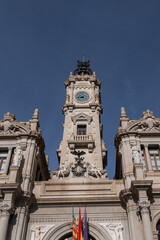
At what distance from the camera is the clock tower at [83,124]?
82.7ft

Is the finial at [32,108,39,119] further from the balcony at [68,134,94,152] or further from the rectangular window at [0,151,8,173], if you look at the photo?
the rectangular window at [0,151,8,173]

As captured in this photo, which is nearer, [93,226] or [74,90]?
[93,226]

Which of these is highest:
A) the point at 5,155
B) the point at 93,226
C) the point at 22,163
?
the point at 5,155

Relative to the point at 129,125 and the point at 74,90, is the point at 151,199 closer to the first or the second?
the point at 129,125

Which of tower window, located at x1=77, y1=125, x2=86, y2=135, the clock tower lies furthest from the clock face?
tower window, located at x1=77, y1=125, x2=86, y2=135

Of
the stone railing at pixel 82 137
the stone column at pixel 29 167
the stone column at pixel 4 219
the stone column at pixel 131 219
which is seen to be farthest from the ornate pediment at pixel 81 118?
the stone column at pixel 4 219

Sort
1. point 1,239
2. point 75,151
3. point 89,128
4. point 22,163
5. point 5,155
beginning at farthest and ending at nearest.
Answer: point 89,128, point 75,151, point 5,155, point 22,163, point 1,239

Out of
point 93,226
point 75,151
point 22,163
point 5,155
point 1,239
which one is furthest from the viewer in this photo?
point 75,151

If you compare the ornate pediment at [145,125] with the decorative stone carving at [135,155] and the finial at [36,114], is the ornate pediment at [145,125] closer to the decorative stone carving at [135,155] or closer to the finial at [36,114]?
the decorative stone carving at [135,155]

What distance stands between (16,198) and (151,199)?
9.63 meters

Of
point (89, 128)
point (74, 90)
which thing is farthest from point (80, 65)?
point (89, 128)

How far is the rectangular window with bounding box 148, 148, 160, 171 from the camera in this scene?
21.8m

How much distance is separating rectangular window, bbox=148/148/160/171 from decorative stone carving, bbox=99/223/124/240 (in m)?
6.15

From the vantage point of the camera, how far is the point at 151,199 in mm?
18359
